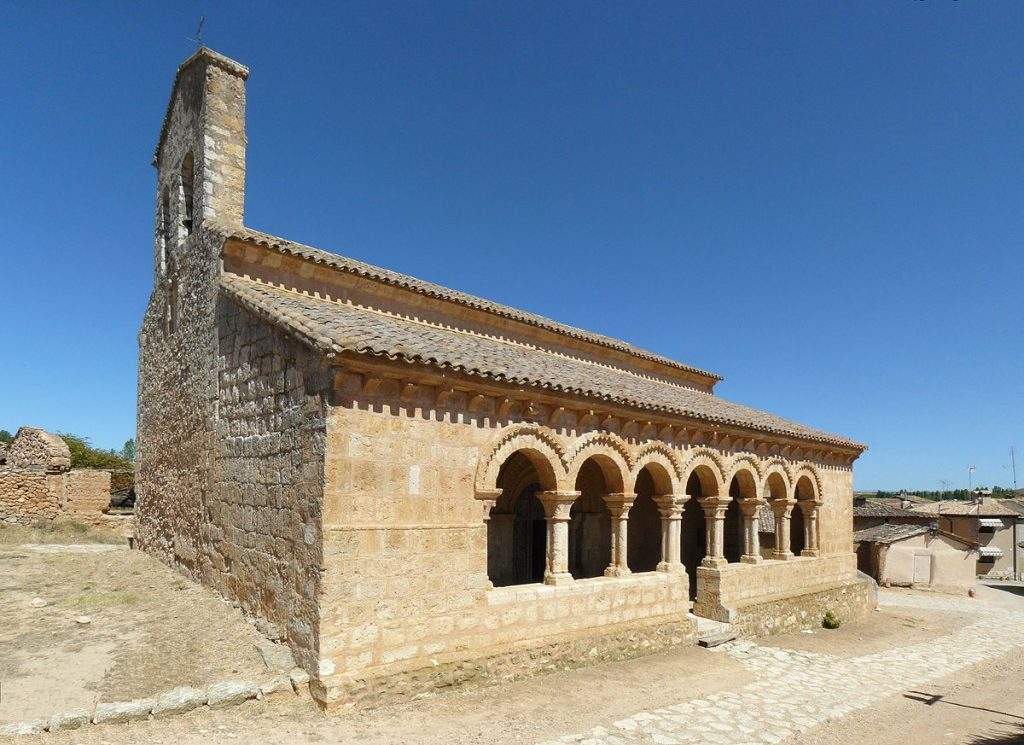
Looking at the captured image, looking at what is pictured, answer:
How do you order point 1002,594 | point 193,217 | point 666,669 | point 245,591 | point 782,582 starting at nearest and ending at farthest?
point 245,591
point 666,669
point 193,217
point 782,582
point 1002,594

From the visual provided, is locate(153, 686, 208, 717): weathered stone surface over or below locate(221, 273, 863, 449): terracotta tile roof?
below

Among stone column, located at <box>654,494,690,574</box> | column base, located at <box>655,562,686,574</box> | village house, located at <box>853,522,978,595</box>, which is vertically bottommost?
village house, located at <box>853,522,978,595</box>

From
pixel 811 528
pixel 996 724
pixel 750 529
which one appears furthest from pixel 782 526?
pixel 996 724

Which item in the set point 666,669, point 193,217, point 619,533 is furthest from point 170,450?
point 666,669

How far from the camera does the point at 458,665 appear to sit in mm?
7848

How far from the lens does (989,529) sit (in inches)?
1131

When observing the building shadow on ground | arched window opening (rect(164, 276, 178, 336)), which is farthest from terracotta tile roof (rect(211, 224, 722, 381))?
the building shadow on ground

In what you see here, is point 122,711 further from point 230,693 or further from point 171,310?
point 171,310

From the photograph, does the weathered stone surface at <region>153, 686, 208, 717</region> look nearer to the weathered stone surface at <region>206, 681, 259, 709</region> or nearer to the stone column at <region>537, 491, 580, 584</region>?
the weathered stone surface at <region>206, 681, 259, 709</region>

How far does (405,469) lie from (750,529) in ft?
28.9

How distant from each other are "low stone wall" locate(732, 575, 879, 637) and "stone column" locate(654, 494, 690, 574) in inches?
77.9

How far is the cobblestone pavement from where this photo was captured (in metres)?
7.21

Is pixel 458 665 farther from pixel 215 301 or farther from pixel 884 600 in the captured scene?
pixel 884 600

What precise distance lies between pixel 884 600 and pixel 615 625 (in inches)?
549
